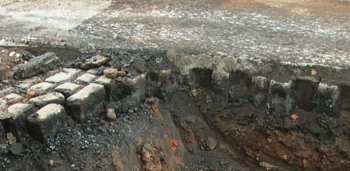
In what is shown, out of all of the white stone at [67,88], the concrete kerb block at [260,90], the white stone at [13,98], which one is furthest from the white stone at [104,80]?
the concrete kerb block at [260,90]

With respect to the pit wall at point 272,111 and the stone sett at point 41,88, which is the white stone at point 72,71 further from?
the pit wall at point 272,111

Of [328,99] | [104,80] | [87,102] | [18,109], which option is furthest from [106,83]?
[328,99]

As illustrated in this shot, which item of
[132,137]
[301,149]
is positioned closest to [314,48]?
[301,149]

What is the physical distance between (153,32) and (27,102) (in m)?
1.41

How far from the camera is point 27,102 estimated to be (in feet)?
8.49

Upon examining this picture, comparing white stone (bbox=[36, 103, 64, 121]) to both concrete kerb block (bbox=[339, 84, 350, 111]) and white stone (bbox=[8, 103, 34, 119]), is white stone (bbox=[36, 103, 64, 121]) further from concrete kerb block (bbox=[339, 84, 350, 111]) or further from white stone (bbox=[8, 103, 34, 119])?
concrete kerb block (bbox=[339, 84, 350, 111])

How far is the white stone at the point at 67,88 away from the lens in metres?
2.72

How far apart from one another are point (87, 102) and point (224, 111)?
108 centimetres

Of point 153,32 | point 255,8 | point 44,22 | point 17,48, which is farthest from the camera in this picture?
point 255,8

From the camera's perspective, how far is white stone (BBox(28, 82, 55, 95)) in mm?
2736

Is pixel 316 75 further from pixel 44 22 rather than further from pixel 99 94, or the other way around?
pixel 44 22

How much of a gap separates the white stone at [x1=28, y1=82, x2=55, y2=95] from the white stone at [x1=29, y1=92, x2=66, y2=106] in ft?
0.27

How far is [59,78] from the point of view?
2938 millimetres

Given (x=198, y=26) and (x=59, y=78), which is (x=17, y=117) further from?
(x=198, y=26)
